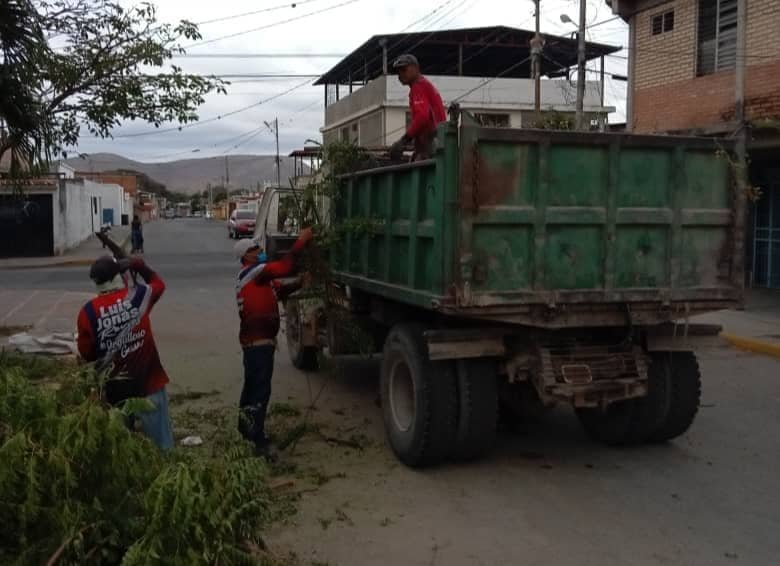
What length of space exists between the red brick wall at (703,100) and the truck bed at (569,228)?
916 centimetres

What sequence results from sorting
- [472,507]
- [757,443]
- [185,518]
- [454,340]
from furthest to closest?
1. [757,443]
2. [454,340]
3. [472,507]
4. [185,518]

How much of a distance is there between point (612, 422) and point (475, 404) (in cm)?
141

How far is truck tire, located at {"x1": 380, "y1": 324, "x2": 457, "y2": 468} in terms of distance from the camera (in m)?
6.09

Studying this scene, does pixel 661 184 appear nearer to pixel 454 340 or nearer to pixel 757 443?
pixel 454 340

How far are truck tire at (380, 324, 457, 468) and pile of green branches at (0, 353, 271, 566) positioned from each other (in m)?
2.47

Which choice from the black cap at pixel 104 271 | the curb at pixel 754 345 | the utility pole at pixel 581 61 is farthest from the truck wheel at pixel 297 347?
the utility pole at pixel 581 61

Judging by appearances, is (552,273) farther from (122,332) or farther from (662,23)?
(662,23)

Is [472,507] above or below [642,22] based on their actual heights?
below

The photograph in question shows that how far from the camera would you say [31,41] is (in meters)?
8.89

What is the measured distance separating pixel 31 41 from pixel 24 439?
673cm

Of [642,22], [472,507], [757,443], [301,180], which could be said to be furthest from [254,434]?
[642,22]

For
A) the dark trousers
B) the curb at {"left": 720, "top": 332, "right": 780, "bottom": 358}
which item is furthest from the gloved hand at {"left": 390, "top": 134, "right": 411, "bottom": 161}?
the curb at {"left": 720, "top": 332, "right": 780, "bottom": 358}

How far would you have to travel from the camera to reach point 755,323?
13555 millimetres

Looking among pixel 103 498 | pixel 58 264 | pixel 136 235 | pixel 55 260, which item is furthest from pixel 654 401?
pixel 136 235
